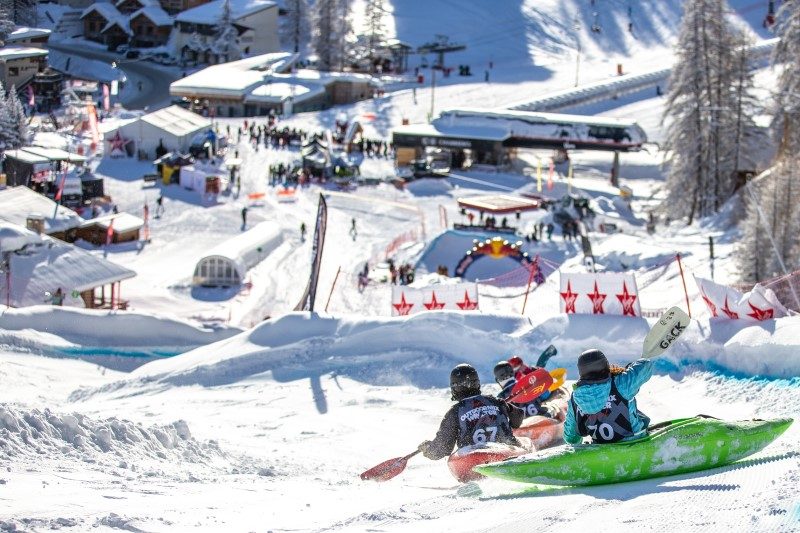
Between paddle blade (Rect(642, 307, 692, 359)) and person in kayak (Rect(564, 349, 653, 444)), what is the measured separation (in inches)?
11.0

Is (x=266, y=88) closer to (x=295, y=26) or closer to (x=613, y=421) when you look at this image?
(x=295, y=26)

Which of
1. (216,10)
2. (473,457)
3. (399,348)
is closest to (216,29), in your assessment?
(216,10)

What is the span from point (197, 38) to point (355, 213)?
36350 millimetres

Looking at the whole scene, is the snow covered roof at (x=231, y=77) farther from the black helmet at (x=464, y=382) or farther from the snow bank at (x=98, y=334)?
the black helmet at (x=464, y=382)

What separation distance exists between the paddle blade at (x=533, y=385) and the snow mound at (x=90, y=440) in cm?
268

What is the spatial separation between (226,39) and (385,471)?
69438 mm

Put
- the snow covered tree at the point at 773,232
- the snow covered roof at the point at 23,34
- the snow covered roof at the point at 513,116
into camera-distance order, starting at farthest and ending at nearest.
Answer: the snow covered roof at the point at 513,116
the snow covered roof at the point at 23,34
the snow covered tree at the point at 773,232

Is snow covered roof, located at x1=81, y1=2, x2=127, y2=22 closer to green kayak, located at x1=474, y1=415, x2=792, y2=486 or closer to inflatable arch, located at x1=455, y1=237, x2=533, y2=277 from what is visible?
inflatable arch, located at x1=455, y1=237, x2=533, y2=277

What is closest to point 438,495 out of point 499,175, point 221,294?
point 221,294

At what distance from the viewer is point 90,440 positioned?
9.59 metres

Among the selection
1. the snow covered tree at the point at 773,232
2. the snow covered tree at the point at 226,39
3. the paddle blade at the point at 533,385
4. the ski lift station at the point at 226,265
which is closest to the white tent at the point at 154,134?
the ski lift station at the point at 226,265

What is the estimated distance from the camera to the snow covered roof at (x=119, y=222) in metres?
38.7

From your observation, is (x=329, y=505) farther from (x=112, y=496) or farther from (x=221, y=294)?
(x=221, y=294)

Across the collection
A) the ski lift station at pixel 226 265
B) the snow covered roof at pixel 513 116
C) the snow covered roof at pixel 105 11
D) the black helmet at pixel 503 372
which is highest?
the snow covered roof at pixel 105 11
